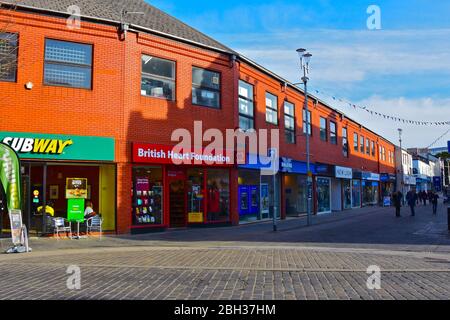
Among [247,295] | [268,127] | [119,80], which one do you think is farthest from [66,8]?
[247,295]

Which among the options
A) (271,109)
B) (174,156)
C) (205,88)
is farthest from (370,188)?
(174,156)

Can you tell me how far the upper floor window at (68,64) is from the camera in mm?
15891

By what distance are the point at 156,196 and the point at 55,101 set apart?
17.5 feet

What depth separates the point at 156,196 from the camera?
18.1 meters

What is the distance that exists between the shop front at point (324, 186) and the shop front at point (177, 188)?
11309 mm

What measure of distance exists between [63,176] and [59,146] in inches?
63.8

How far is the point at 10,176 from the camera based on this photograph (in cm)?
1262

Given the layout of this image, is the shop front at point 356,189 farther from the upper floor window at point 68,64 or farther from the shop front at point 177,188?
the upper floor window at point 68,64

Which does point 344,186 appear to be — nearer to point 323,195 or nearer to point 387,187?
point 323,195

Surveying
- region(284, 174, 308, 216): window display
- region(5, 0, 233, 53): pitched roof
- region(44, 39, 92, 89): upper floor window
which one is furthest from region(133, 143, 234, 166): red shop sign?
region(284, 174, 308, 216): window display

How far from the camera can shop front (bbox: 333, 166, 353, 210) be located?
34394mm

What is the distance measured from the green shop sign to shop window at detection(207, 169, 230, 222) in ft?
16.9

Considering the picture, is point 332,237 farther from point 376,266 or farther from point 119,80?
point 119,80

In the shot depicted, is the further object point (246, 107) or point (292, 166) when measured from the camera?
point (292, 166)
